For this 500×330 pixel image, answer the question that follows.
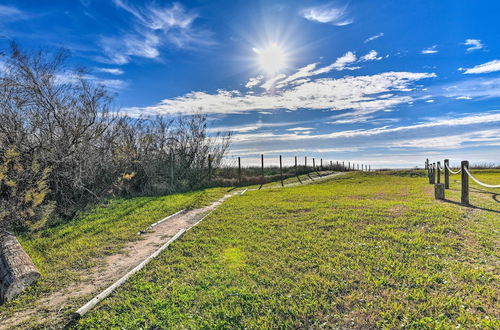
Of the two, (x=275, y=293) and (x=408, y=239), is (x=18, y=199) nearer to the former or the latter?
(x=275, y=293)

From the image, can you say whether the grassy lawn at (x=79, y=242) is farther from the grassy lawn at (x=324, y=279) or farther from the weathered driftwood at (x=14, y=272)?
the grassy lawn at (x=324, y=279)

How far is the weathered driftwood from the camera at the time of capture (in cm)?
447

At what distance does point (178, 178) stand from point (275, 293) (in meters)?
17.7

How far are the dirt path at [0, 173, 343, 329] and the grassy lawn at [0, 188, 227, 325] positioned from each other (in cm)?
20

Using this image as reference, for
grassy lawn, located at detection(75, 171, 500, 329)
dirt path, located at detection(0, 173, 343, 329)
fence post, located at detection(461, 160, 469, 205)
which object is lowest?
dirt path, located at detection(0, 173, 343, 329)

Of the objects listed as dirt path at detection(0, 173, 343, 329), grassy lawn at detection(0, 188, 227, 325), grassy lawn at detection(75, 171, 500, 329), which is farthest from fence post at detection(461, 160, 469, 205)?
grassy lawn at detection(0, 188, 227, 325)

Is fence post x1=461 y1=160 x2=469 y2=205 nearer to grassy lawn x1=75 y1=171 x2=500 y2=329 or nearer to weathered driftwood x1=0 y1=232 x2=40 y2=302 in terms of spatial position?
grassy lawn x1=75 y1=171 x2=500 y2=329

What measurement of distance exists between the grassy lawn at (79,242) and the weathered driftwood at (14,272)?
6.1 inches

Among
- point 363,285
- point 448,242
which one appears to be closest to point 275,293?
point 363,285

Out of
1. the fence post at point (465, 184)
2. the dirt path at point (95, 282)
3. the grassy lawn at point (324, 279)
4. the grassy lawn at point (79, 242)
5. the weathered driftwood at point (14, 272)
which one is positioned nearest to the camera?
the grassy lawn at point (324, 279)

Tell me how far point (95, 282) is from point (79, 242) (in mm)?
2913

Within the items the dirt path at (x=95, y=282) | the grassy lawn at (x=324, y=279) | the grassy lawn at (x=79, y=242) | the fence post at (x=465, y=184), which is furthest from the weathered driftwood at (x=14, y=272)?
the fence post at (x=465, y=184)

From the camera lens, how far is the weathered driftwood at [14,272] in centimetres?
447

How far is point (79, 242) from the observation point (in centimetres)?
706
